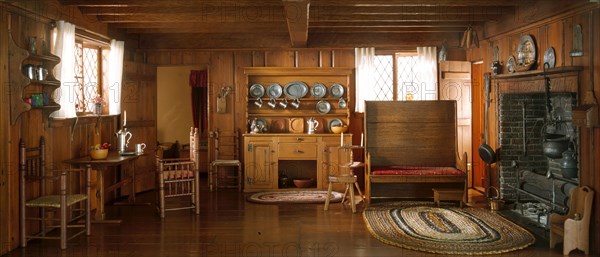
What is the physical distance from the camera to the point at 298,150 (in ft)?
30.6

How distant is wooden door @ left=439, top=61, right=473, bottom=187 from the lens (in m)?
9.29

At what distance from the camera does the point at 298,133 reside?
966 centimetres

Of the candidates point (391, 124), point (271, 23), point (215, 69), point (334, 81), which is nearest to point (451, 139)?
point (391, 124)

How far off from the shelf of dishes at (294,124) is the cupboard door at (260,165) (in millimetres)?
420

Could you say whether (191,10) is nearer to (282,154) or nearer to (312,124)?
(282,154)

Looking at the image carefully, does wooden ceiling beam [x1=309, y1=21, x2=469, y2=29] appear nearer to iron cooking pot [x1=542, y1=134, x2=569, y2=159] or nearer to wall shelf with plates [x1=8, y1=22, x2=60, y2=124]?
iron cooking pot [x1=542, y1=134, x2=569, y2=159]

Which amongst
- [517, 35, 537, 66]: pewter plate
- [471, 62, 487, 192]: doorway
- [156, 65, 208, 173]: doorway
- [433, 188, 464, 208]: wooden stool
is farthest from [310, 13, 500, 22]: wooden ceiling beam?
[156, 65, 208, 173]: doorway

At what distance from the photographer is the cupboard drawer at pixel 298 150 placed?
30.6ft

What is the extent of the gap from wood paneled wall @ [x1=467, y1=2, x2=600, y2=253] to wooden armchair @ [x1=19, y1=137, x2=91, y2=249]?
4965mm

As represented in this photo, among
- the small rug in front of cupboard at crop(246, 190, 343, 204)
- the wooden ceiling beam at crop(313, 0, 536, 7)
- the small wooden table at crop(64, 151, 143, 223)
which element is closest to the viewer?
the small wooden table at crop(64, 151, 143, 223)

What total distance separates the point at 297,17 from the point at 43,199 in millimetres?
3347

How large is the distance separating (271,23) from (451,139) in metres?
3.10

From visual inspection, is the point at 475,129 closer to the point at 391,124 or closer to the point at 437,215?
the point at 391,124

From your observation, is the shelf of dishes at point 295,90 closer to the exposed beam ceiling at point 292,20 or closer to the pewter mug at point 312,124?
the pewter mug at point 312,124
